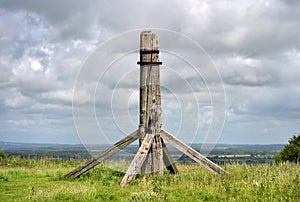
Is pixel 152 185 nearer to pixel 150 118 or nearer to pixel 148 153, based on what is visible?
pixel 148 153

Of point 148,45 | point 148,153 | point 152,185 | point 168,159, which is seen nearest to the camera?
point 152,185

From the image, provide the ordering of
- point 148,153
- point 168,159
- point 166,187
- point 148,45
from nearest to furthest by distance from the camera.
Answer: point 166,187 < point 148,153 < point 148,45 < point 168,159

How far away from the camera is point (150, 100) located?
13.9 m

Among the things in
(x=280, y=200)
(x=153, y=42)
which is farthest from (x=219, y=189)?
(x=153, y=42)

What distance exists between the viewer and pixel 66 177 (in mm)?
14453

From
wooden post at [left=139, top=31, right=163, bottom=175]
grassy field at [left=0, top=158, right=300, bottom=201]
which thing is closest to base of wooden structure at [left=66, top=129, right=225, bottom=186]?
wooden post at [left=139, top=31, right=163, bottom=175]

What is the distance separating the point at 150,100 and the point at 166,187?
3.49 meters

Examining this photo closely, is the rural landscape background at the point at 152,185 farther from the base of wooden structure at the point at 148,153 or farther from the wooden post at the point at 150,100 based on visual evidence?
the wooden post at the point at 150,100

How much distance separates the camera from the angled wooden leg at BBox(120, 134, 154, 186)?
12.6 meters

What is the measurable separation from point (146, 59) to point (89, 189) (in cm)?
489

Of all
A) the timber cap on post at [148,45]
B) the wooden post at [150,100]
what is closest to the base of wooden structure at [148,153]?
the wooden post at [150,100]

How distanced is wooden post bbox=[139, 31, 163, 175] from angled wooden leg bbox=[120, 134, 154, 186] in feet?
1.08

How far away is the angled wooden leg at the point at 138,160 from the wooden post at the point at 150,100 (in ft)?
1.08

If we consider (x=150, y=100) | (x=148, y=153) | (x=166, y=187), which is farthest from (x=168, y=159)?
(x=166, y=187)
